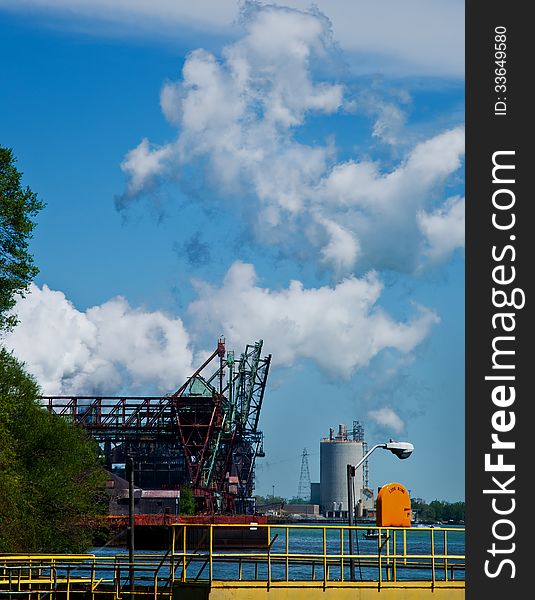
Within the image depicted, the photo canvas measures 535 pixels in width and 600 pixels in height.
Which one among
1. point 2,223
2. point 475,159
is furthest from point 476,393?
point 2,223

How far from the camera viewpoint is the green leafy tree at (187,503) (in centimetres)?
16125

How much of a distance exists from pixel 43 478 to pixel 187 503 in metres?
101

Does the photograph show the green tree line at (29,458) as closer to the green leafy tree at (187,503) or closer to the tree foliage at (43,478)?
the tree foliage at (43,478)

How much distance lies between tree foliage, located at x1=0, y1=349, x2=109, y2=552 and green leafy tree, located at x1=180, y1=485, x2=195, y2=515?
8633 cm

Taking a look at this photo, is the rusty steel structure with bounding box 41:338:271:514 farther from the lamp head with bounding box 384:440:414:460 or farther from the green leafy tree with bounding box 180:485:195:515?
the lamp head with bounding box 384:440:414:460

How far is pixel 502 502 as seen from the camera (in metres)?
16.1

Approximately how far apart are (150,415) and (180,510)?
13494mm

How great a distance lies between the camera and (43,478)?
62656 mm

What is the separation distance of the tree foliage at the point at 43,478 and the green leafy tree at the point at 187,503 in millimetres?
86328

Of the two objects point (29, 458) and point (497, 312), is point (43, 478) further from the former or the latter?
point (497, 312)

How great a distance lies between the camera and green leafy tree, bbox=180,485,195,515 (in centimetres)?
16125

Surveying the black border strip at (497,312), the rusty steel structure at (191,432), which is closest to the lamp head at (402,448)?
the black border strip at (497,312)

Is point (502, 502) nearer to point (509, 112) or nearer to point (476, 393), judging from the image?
point (476, 393)

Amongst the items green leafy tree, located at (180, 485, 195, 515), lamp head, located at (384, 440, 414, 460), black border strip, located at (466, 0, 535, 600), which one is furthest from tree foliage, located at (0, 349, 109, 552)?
green leafy tree, located at (180, 485, 195, 515)
